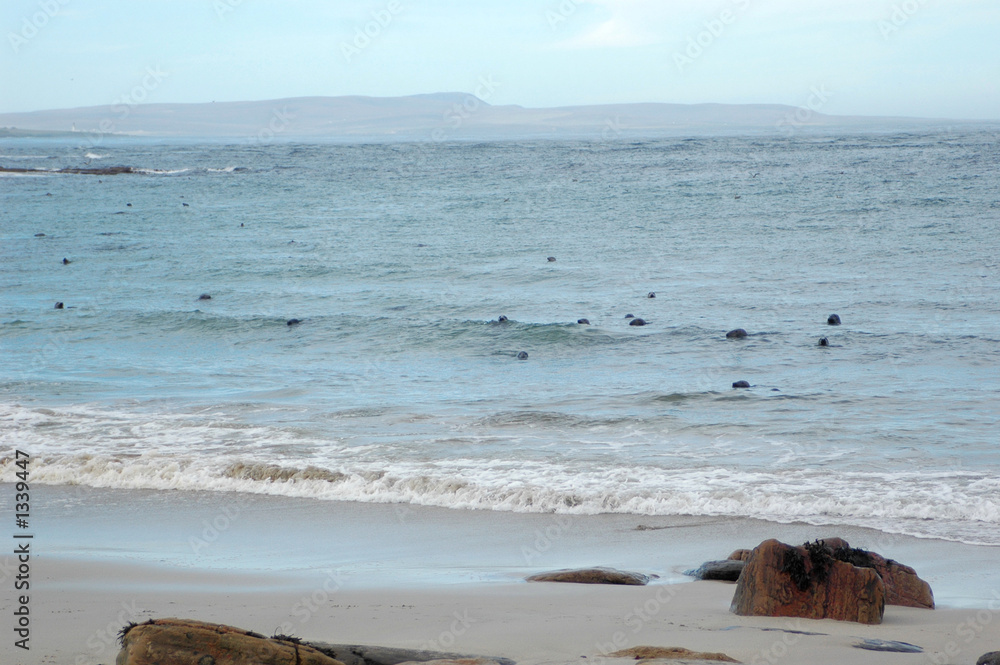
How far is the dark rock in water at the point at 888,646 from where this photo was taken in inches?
188

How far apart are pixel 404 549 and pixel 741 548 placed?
2792mm

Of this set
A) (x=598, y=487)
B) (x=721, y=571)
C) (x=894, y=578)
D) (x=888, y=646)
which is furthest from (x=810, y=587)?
(x=598, y=487)

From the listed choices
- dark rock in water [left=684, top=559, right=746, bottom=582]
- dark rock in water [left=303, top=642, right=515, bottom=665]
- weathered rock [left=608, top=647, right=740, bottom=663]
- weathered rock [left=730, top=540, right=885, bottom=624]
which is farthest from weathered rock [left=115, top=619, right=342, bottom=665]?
dark rock in water [left=684, top=559, right=746, bottom=582]

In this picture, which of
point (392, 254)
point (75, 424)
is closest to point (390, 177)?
point (392, 254)

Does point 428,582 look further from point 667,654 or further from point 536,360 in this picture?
point 536,360

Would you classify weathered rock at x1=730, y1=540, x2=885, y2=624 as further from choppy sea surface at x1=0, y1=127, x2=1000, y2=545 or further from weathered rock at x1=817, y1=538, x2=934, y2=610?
choppy sea surface at x1=0, y1=127, x2=1000, y2=545

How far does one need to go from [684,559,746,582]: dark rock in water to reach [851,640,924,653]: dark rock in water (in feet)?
4.92

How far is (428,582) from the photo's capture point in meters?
6.49

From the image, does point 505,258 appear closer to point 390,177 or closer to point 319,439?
point 319,439

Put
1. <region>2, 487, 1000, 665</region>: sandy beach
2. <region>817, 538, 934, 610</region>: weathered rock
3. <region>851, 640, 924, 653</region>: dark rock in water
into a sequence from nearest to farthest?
<region>851, 640, 924, 653</region>: dark rock in water, <region>2, 487, 1000, 665</region>: sandy beach, <region>817, 538, 934, 610</region>: weathered rock

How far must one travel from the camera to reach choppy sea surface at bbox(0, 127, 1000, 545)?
947 centimetres

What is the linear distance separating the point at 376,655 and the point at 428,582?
1.97 metres

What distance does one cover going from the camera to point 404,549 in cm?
761

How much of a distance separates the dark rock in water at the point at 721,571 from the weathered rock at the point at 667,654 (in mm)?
1920
